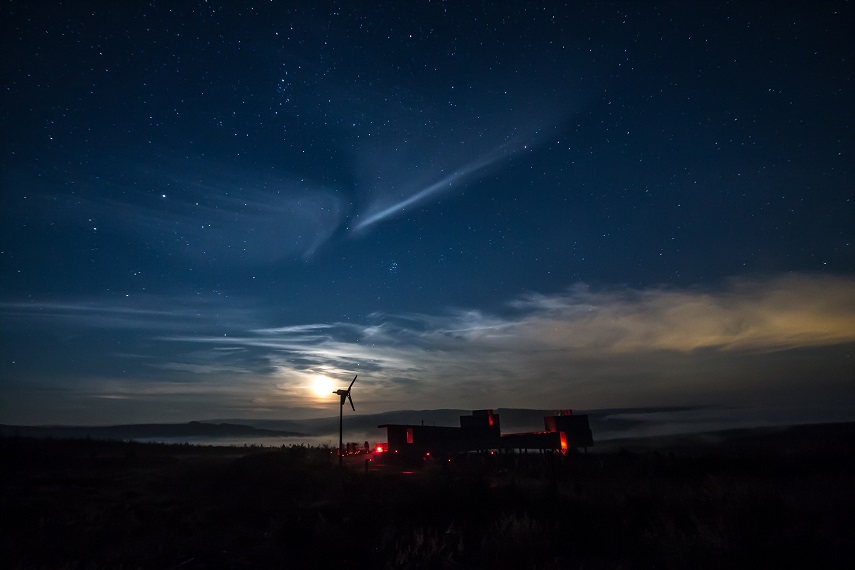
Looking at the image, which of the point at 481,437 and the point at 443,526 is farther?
the point at 481,437

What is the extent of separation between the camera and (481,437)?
50844 mm

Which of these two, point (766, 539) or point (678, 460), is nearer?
point (766, 539)

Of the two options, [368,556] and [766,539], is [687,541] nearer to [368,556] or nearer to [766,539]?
[766,539]

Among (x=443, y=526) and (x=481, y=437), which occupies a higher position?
(x=443, y=526)

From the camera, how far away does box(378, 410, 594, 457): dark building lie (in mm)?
45250

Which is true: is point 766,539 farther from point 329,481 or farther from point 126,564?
point 329,481

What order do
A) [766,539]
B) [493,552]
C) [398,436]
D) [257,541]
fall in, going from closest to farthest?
[766,539] → [493,552] → [257,541] → [398,436]

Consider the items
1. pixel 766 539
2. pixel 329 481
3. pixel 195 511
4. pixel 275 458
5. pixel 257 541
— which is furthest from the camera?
pixel 275 458

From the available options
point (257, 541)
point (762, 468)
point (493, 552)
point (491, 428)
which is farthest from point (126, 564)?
point (491, 428)

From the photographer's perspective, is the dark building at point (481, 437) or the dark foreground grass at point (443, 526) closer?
the dark foreground grass at point (443, 526)

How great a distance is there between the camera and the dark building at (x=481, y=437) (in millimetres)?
45250

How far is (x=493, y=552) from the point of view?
1134cm

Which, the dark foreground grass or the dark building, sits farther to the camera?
the dark building

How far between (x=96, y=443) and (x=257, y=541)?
159 ft
